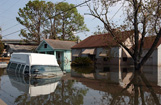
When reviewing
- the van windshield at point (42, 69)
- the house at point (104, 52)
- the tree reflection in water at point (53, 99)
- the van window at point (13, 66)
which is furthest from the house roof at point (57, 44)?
the tree reflection in water at point (53, 99)

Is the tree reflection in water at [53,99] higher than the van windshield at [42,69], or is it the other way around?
the van windshield at [42,69]

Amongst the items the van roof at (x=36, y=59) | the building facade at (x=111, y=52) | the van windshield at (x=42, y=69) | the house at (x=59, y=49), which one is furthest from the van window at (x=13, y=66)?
the house at (x=59, y=49)

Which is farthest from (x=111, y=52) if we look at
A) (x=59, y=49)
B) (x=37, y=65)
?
(x=37, y=65)

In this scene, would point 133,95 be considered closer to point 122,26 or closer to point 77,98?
point 77,98

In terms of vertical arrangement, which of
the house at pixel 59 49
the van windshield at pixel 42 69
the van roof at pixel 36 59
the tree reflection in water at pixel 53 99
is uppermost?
the house at pixel 59 49

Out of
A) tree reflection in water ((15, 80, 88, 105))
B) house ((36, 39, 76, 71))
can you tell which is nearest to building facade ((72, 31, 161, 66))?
house ((36, 39, 76, 71))

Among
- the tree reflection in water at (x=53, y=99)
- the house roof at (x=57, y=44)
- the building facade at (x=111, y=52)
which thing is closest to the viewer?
the tree reflection in water at (x=53, y=99)

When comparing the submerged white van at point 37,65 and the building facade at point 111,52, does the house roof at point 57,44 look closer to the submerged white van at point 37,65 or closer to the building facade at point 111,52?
the building facade at point 111,52

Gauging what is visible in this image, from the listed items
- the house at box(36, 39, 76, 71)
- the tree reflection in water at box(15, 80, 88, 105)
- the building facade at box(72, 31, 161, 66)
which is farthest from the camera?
the house at box(36, 39, 76, 71)

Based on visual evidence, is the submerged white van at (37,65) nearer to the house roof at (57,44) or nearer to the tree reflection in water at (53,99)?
the tree reflection in water at (53,99)

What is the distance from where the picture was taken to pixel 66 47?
39375 millimetres

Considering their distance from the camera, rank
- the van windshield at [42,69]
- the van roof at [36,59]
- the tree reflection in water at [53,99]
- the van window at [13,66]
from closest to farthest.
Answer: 1. the tree reflection in water at [53,99]
2. the van windshield at [42,69]
3. the van roof at [36,59]
4. the van window at [13,66]

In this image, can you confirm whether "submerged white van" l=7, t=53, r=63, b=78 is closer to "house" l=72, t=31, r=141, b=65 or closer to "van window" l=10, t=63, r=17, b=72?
"van window" l=10, t=63, r=17, b=72

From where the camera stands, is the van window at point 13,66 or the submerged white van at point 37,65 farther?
the van window at point 13,66
